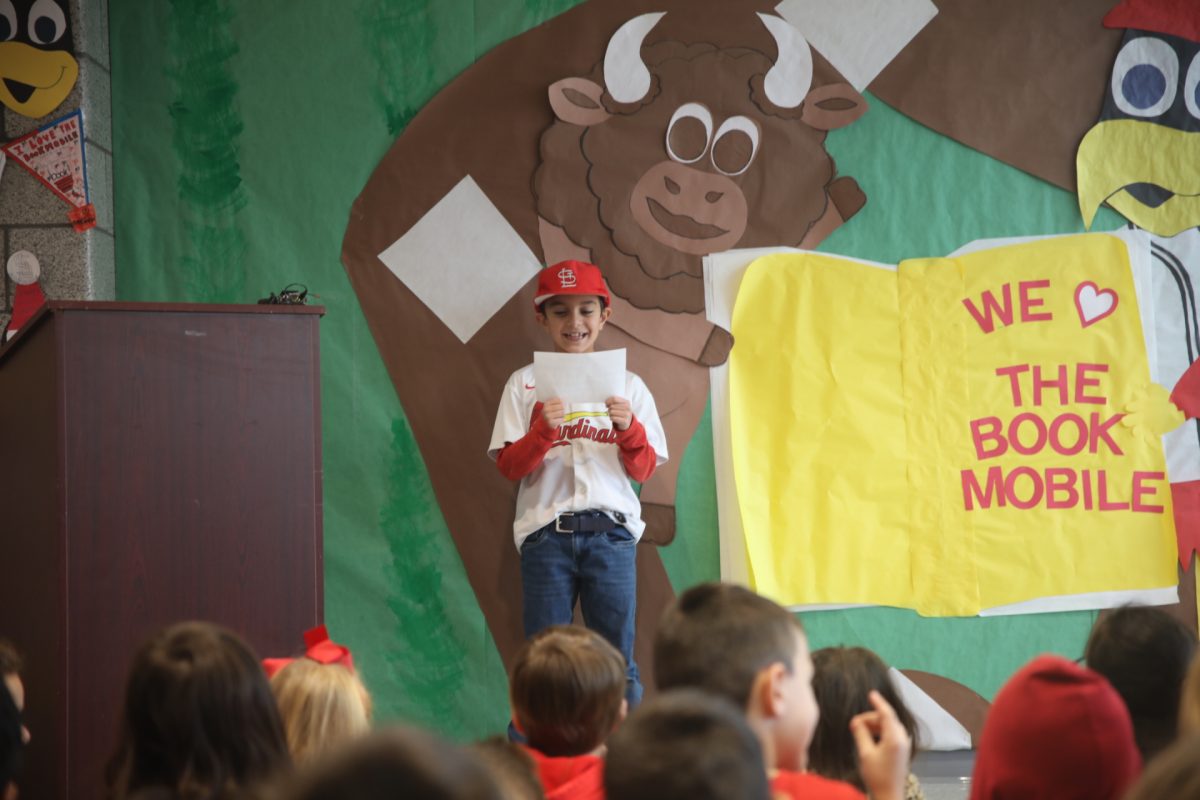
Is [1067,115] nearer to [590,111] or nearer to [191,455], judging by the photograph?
[590,111]

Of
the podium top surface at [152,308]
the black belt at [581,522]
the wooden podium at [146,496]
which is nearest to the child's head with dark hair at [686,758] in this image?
the wooden podium at [146,496]

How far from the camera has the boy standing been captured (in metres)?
2.92

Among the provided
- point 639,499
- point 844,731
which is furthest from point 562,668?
point 639,499

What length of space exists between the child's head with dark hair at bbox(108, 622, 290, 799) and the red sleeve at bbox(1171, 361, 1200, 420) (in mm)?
2834

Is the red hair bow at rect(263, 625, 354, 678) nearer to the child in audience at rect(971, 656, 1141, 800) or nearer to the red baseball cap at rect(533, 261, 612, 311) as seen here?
the child in audience at rect(971, 656, 1141, 800)

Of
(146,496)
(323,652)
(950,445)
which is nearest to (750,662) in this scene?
(323,652)

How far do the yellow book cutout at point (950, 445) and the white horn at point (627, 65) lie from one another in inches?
24.3

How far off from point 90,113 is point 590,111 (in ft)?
4.53

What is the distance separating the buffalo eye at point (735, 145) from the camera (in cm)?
332

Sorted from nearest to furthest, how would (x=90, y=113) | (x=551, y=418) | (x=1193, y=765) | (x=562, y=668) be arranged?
1. (x=1193, y=765)
2. (x=562, y=668)
3. (x=551, y=418)
4. (x=90, y=113)

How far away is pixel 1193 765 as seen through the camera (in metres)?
A: 0.72

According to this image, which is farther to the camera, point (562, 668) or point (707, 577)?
point (707, 577)

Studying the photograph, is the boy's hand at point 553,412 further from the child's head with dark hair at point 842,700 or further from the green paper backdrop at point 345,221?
the child's head with dark hair at point 842,700

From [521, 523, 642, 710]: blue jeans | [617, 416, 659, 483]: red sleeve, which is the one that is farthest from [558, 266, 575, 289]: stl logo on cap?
[521, 523, 642, 710]: blue jeans
